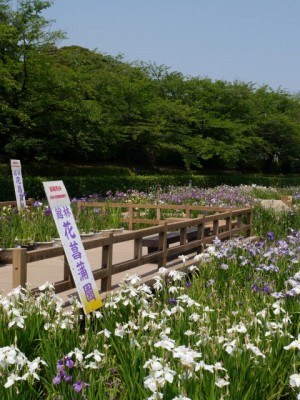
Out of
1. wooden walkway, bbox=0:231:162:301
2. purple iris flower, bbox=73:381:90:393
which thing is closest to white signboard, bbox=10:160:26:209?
wooden walkway, bbox=0:231:162:301

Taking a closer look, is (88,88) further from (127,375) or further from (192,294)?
(127,375)

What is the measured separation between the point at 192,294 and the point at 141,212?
9.08m

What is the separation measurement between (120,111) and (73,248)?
21672 millimetres

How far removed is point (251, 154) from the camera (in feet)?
126

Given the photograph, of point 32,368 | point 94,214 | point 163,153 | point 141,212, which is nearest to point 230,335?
point 32,368

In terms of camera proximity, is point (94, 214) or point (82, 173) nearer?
→ point (94, 214)

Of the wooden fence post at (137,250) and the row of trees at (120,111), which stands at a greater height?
the row of trees at (120,111)

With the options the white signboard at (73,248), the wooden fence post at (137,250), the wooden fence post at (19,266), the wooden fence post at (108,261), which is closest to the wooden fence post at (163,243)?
the wooden fence post at (137,250)

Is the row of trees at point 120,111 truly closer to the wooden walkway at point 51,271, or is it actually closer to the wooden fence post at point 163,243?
the wooden walkway at point 51,271

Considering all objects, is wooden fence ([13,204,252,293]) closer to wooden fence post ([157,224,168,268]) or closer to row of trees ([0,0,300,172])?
wooden fence post ([157,224,168,268])

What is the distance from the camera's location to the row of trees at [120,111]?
18.6m

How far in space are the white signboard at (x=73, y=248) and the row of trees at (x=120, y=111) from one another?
13335 mm

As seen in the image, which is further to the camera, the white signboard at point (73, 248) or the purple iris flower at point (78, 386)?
the white signboard at point (73, 248)

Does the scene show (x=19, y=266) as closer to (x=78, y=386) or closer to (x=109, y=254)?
(x=109, y=254)
